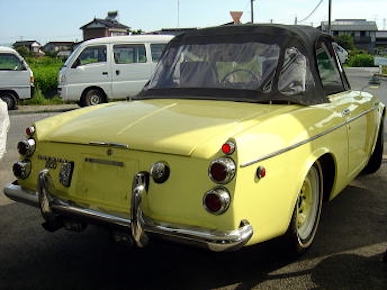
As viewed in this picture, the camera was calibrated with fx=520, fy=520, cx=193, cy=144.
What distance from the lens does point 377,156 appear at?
593cm

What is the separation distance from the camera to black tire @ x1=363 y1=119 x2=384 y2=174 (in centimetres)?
580

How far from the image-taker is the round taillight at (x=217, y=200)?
288 centimetres

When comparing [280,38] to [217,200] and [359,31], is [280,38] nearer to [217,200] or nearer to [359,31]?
[217,200]

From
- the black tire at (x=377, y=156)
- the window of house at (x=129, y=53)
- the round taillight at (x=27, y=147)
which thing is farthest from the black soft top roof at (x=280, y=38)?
the window of house at (x=129, y=53)

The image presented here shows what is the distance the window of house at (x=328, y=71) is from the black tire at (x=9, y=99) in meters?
11.2

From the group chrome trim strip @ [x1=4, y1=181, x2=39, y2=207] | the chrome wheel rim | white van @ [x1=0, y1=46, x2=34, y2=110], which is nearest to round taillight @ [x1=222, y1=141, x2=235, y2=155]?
the chrome wheel rim

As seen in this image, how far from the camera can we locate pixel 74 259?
3.84 meters

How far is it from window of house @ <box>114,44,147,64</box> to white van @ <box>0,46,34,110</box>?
257 cm

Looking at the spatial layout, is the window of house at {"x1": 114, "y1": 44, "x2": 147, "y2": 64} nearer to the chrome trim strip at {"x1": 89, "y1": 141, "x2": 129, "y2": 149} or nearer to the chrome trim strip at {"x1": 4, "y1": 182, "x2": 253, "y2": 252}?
the chrome trim strip at {"x1": 89, "y1": 141, "x2": 129, "y2": 149}

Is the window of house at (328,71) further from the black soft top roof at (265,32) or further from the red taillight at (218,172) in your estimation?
the red taillight at (218,172)

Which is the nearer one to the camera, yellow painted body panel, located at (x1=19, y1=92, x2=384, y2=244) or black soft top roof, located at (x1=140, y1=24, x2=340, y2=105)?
yellow painted body panel, located at (x1=19, y1=92, x2=384, y2=244)

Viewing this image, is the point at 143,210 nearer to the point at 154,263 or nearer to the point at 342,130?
the point at 154,263

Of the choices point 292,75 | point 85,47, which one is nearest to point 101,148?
point 292,75

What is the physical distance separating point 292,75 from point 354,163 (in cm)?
103
